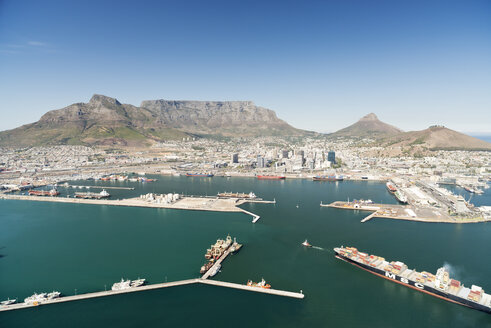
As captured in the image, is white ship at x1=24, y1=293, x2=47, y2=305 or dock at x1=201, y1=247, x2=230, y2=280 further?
dock at x1=201, y1=247, x2=230, y2=280

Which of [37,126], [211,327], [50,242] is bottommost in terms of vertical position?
[211,327]

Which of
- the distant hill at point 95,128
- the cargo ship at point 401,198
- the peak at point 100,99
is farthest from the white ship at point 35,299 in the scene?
the peak at point 100,99

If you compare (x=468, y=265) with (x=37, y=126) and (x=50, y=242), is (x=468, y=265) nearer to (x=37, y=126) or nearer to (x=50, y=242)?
(x=50, y=242)

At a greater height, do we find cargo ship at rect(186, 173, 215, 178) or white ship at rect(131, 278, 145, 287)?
cargo ship at rect(186, 173, 215, 178)

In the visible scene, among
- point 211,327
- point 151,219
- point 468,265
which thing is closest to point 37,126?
point 151,219

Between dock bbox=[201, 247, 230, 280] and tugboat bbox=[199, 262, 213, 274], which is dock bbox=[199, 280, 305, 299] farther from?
tugboat bbox=[199, 262, 213, 274]

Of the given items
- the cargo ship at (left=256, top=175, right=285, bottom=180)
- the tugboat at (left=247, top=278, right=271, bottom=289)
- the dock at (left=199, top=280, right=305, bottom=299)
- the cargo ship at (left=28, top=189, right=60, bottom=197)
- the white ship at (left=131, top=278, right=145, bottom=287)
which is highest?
the cargo ship at (left=256, top=175, right=285, bottom=180)

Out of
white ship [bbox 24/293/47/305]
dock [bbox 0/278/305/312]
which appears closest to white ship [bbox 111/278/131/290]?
dock [bbox 0/278/305/312]
